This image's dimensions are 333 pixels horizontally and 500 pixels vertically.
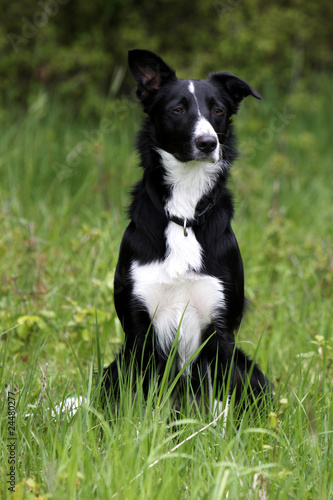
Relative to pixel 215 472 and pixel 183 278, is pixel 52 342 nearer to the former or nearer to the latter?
pixel 183 278

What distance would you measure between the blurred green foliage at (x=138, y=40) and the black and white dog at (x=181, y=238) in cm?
450

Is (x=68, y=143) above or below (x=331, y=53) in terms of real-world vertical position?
below

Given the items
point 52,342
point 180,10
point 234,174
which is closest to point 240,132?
point 234,174

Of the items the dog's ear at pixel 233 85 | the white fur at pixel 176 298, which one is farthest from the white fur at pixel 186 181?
the dog's ear at pixel 233 85

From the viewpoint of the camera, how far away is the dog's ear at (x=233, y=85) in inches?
108

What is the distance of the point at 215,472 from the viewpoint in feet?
6.27

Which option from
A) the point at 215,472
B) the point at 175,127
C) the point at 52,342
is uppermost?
the point at 175,127

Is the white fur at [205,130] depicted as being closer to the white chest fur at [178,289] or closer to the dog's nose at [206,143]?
the dog's nose at [206,143]

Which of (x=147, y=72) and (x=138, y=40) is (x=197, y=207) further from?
(x=138, y=40)

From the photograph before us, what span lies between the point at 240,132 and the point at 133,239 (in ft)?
16.4

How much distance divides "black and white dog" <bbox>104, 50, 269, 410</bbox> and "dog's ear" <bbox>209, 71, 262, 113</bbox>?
0.02m

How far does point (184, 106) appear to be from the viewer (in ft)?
8.52

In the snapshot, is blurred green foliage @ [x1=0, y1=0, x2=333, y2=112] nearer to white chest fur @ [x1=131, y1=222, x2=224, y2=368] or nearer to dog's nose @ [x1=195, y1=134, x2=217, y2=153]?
dog's nose @ [x1=195, y1=134, x2=217, y2=153]

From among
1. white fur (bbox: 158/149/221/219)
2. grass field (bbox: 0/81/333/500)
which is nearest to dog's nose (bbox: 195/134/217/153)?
white fur (bbox: 158/149/221/219)
